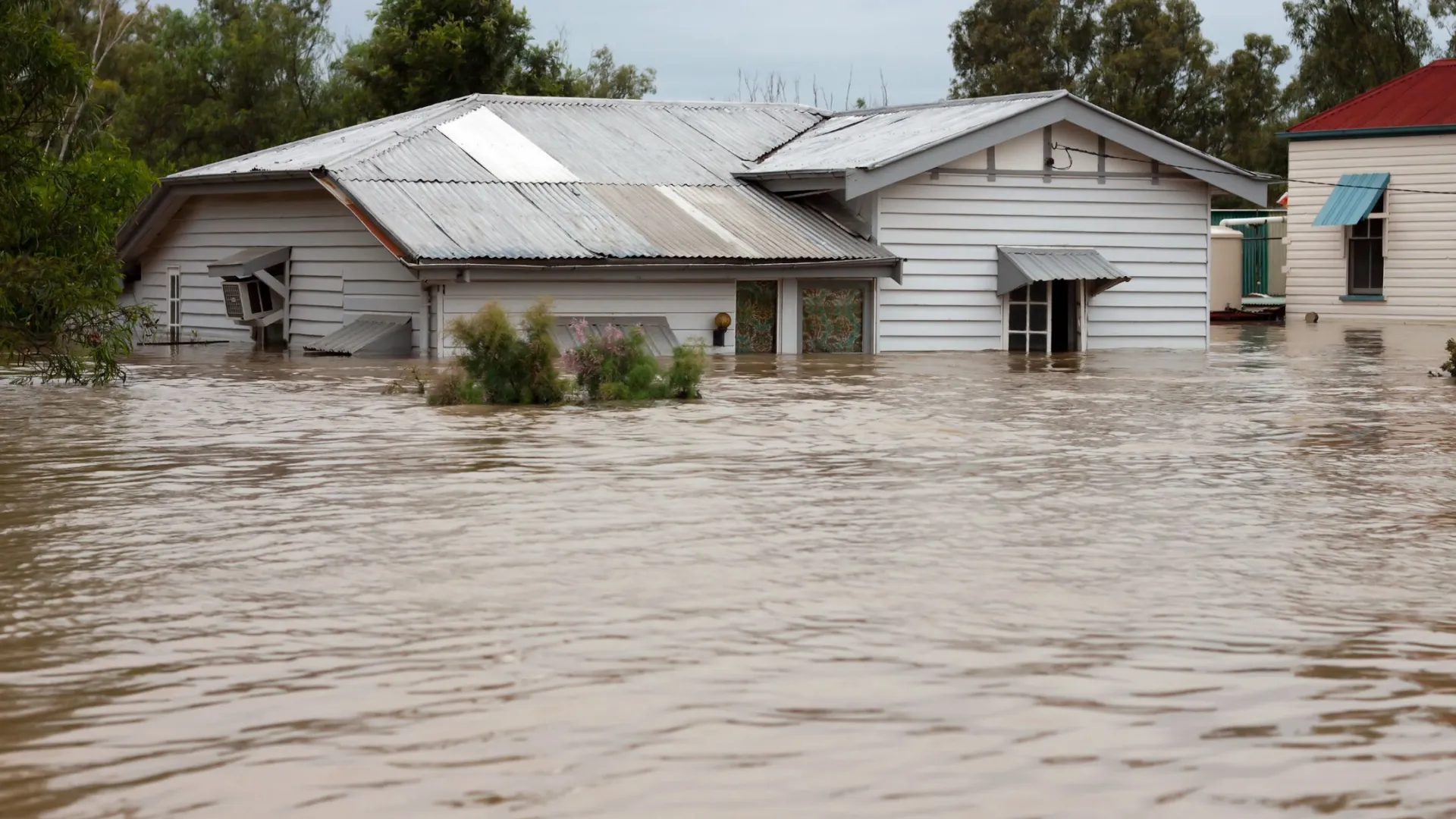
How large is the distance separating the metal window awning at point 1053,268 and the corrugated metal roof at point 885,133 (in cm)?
239

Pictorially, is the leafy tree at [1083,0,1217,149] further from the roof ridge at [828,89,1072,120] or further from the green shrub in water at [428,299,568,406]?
the green shrub in water at [428,299,568,406]

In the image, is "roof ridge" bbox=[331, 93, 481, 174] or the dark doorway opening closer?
"roof ridge" bbox=[331, 93, 481, 174]

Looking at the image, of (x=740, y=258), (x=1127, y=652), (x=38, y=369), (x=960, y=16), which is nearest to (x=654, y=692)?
(x=1127, y=652)

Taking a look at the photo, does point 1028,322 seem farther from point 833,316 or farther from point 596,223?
point 596,223

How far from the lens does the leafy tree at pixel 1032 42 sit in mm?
77000

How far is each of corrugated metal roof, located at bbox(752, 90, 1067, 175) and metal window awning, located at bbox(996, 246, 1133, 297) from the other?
2394mm

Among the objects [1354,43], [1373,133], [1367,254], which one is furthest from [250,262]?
[1354,43]

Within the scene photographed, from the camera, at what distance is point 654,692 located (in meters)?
7.38

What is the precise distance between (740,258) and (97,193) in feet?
38.9

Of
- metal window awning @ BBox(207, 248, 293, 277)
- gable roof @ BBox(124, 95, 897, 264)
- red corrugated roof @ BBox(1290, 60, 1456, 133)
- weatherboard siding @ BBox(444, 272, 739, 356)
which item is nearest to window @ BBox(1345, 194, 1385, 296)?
red corrugated roof @ BBox(1290, 60, 1456, 133)

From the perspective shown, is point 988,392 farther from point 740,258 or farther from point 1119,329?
point 1119,329

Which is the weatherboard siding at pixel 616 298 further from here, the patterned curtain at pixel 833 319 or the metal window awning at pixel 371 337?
the patterned curtain at pixel 833 319

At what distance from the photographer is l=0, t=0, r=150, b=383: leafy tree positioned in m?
20.1

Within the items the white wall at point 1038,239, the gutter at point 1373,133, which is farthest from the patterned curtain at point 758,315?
the gutter at point 1373,133
